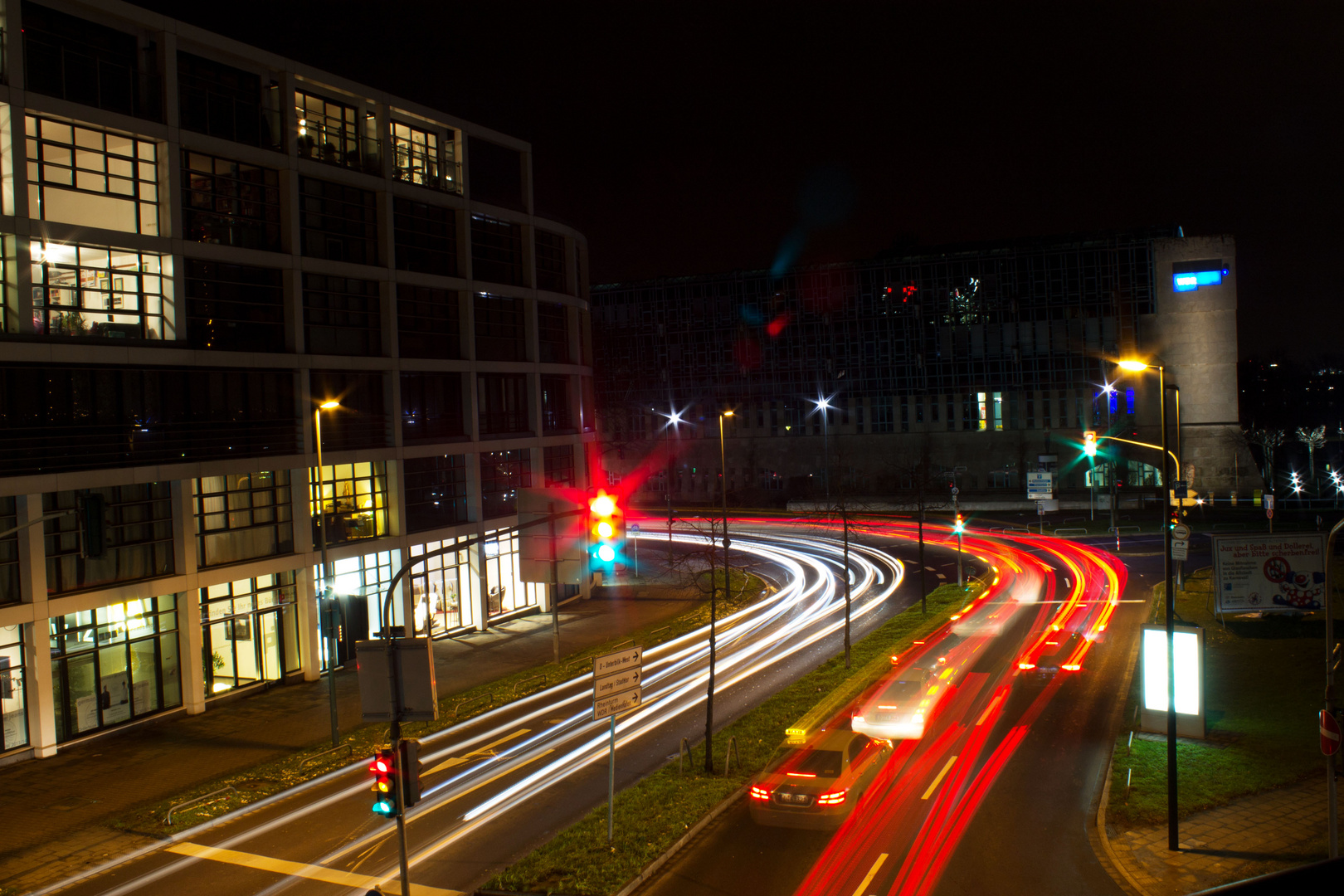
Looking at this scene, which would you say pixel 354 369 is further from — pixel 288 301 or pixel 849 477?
pixel 849 477

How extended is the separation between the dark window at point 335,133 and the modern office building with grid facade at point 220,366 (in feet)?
0.30

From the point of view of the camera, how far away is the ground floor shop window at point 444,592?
35.2 m

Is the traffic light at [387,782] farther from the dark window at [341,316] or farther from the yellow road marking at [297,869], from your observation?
the dark window at [341,316]

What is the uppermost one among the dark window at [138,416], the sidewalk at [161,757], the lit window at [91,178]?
the lit window at [91,178]

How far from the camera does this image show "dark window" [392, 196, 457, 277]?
35.2 m

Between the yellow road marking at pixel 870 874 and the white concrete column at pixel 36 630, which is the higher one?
the white concrete column at pixel 36 630

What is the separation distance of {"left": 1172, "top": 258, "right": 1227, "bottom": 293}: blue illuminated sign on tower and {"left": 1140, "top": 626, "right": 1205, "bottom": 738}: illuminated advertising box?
65.3 meters

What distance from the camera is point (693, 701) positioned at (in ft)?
85.6

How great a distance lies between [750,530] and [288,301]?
39.3 metres

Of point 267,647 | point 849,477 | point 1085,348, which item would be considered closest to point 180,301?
point 267,647

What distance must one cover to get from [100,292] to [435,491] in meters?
13.9

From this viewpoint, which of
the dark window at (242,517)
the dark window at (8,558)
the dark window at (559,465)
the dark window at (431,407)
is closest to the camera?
the dark window at (8,558)

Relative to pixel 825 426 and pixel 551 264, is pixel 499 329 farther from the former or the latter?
pixel 825 426

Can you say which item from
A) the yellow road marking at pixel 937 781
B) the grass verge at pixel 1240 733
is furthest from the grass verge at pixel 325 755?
the grass verge at pixel 1240 733
